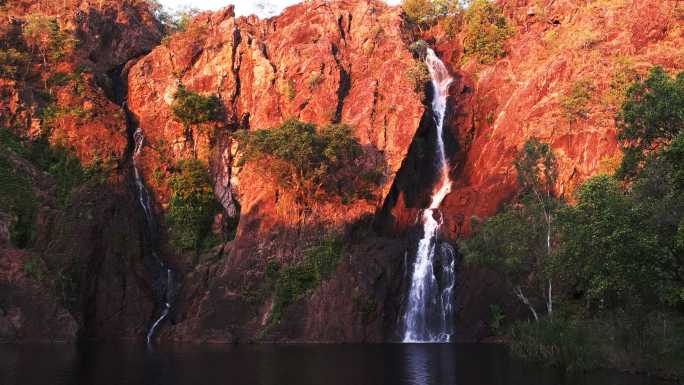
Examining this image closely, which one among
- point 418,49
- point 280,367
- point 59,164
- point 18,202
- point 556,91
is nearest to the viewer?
point 280,367

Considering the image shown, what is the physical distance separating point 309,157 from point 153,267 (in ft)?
59.2

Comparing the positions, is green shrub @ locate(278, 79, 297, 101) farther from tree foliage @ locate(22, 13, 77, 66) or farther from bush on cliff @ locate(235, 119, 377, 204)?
tree foliage @ locate(22, 13, 77, 66)

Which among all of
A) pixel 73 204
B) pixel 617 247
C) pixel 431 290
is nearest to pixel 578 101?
pixel 431 290

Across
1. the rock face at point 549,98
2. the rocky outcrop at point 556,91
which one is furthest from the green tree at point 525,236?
the rocky outcrop at point 556,91

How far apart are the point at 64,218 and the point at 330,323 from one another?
83.8 ft

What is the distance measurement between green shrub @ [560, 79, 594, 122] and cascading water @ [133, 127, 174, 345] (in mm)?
39623

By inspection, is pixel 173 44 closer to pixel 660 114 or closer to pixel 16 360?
pixel 16 360

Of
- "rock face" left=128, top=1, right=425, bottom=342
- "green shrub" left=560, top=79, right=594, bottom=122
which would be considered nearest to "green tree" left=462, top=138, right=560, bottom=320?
"rock face" left=128, top=1, right=425, bottom=342

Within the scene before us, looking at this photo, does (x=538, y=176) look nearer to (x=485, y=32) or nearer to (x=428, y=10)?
(x=485, y=32)

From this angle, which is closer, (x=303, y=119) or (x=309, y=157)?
(x=309, y=157)

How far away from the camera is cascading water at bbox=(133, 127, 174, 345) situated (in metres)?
54.6

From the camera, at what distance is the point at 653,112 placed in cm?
2917

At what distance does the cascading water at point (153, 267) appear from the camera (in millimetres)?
54562

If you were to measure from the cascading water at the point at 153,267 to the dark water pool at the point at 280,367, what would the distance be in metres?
12.2
